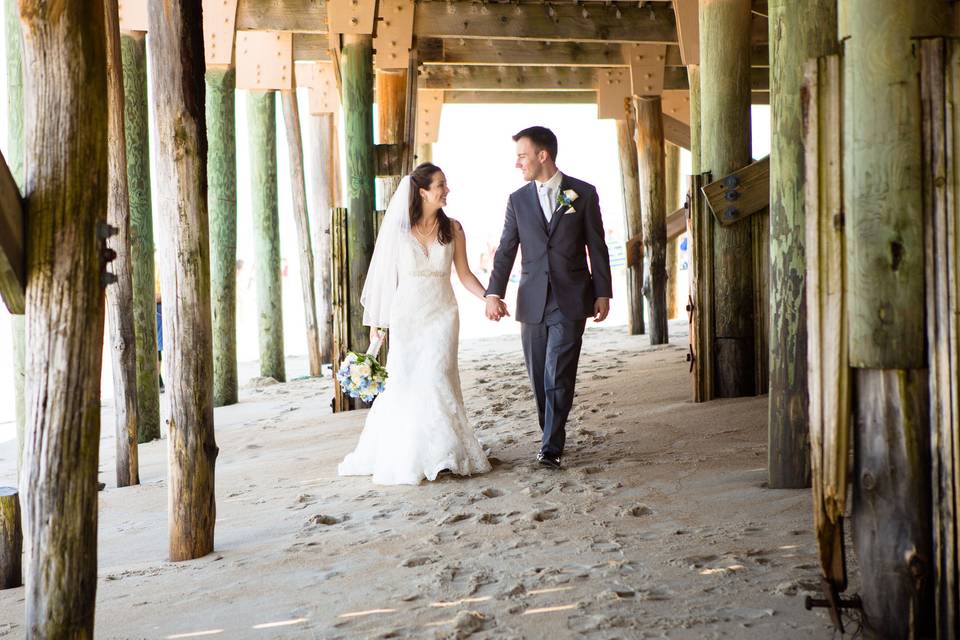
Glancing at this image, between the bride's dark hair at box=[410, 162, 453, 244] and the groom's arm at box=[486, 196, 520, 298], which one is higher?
the bride's dark hair at box=[410, 162, 453, 244]

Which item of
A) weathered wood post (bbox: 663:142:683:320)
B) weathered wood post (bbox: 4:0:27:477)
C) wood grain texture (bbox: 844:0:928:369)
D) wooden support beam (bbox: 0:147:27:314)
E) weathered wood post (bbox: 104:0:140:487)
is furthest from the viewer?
weathered wood post (bbox: 663:142:683:320)

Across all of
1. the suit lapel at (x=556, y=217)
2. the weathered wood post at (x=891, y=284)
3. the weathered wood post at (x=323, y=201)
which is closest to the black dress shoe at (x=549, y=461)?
the suit lapel at (x=556, y=217)

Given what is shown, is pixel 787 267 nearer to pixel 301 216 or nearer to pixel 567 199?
pixel 567 199

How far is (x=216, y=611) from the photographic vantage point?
4023 millimetres

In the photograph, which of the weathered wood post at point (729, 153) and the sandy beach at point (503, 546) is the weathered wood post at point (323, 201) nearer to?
the sandy beach at point (503, 546)

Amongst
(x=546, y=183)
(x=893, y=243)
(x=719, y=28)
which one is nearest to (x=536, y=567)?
(x=893, y=243)

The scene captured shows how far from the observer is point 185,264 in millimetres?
4828

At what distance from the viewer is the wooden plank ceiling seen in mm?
11805

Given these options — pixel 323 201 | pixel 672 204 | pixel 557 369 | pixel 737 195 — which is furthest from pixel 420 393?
pixel 672 204

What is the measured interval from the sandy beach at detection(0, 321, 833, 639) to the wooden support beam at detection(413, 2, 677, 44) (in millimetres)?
5706

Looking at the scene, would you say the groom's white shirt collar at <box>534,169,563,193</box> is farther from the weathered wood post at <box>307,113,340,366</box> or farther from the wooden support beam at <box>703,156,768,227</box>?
the weathered wood post at <box>307,113,340,366</box>

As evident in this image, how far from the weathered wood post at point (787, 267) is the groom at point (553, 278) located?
152 cm

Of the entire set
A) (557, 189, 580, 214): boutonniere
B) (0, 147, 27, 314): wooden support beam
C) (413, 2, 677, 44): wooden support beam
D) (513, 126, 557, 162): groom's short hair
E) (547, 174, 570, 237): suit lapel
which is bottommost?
(0, 147, 27, 314): wooden support beam

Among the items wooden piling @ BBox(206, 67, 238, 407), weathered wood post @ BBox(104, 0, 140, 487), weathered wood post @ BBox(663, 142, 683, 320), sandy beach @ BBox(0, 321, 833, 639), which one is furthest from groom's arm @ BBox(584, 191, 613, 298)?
weathered wood post @ BBox(663, 142, 683, 320)
